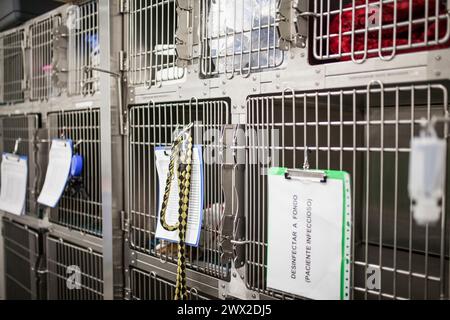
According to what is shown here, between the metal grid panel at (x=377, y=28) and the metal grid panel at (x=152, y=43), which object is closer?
the metal grid panel at (x=377, y=28)

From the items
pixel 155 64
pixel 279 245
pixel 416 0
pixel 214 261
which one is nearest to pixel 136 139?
pixel 155 64

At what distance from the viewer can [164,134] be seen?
112 cm

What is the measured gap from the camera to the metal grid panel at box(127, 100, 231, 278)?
0.98 metres

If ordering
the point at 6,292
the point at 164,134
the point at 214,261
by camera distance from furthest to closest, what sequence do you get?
the point at 6,292, the point at 164,134, the point at 214,261

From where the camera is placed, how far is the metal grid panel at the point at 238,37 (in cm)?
86

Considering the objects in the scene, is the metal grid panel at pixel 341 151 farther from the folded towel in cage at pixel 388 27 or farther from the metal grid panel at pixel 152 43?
the metal grid panel at pixel 152 43

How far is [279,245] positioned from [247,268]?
0.14 m

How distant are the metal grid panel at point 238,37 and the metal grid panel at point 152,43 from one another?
107 millimetres

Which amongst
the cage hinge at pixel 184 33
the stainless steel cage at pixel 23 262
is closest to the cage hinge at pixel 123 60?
the cage hinge at pixel 184 33

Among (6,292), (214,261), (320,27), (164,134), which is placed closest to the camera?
(320,27)

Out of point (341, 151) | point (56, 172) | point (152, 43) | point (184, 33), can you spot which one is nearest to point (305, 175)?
point (341, 151)

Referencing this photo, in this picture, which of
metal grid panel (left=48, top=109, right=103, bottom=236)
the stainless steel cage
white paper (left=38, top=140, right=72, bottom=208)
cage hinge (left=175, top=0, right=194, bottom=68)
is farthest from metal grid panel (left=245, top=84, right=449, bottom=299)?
the stainless steel cage

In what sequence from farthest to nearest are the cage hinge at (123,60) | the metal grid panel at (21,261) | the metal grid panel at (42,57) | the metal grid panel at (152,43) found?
1. the metal grid panel at (21,261)
2. the metal grid panel at (42,57)
3. the cage hinge at (123,60)
4. the metal grid panel at (152,43)
